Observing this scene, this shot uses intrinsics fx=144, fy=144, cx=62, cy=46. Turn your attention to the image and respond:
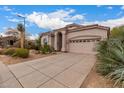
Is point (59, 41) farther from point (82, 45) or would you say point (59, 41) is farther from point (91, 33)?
point (91, 33)

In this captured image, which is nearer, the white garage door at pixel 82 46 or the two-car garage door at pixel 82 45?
the two-car garage door at pixel 82 45

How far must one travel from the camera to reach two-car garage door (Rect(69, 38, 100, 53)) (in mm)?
17625

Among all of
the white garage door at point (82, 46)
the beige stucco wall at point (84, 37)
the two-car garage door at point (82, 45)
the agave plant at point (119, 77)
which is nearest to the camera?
the agave plant at point (119, 77)

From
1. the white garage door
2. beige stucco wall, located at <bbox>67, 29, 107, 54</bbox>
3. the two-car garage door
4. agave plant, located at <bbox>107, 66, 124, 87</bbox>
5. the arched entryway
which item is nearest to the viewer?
agave plant, located at <bbox>107, 66, 124, 87</bbox>

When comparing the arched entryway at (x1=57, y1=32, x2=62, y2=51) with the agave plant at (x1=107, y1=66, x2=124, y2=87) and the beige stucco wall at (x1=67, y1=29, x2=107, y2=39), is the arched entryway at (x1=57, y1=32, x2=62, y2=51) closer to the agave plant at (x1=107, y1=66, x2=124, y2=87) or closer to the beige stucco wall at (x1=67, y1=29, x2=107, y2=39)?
the beige stucco wall at (x1=67, y1=29, x2=107, y2=39)

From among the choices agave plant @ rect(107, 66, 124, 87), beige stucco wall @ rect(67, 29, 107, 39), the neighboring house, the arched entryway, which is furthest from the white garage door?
agave plant @ rect(107, 66, 124, 87)

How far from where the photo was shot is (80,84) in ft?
17.0

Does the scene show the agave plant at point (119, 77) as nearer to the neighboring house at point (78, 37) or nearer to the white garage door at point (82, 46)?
the neighboring house at point (78, 37)

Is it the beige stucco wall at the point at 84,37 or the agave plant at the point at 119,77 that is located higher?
the beige stucco wall at the point at 84,37

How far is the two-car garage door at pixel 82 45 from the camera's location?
17.6 metres

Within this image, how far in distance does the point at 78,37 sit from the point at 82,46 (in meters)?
1.50

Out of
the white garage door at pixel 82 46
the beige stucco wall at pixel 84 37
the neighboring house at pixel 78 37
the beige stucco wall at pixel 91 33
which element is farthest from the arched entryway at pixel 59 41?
the white garage door at pixel 82 46
